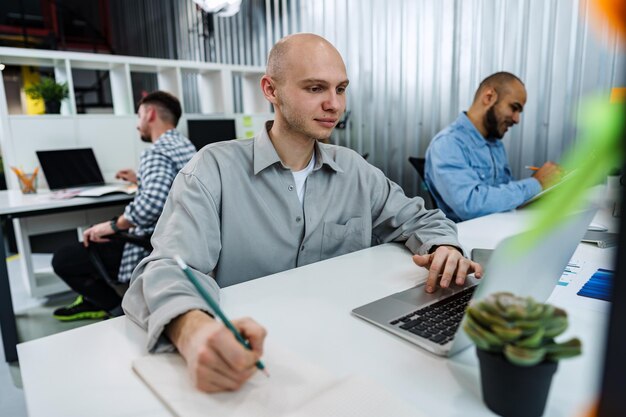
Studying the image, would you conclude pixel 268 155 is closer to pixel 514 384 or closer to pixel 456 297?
pixel 456 297


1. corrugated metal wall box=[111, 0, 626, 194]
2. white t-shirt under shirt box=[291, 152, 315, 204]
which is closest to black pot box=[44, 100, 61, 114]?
corrugated metal wall box=[111, 0, 626, 194]

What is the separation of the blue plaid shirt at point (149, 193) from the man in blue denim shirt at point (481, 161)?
129 centimetres

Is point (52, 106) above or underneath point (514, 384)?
above

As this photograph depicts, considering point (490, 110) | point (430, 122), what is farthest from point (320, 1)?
point (490, 110)

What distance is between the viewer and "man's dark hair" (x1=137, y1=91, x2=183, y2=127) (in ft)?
8.35

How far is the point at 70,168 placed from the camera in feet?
9.86

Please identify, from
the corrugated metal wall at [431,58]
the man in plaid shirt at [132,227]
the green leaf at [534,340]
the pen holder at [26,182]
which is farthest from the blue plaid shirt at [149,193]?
the green leaf at [534,340]

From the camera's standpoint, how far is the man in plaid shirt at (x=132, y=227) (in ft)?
6.81

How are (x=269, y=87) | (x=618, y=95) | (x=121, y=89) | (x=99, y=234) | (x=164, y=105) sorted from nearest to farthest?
(x=618, y=95) < (x=269, y=87) < (x=99, y=234) < (x=164, y=105) < (x=121, y=89)

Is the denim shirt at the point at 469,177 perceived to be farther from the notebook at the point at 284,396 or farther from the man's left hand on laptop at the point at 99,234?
the man's left hand on laptop at the point at 99,234

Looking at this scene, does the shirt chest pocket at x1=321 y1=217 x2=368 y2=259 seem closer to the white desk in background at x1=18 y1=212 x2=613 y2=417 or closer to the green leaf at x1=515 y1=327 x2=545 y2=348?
the white desk in background at x1=18 y1=212 x2=613 y2=417

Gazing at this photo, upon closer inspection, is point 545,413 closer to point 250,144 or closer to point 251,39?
point 250,144

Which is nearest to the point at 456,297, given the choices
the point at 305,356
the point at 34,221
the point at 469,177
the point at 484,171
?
the point at 305,356

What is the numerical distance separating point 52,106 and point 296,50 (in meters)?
2.58
